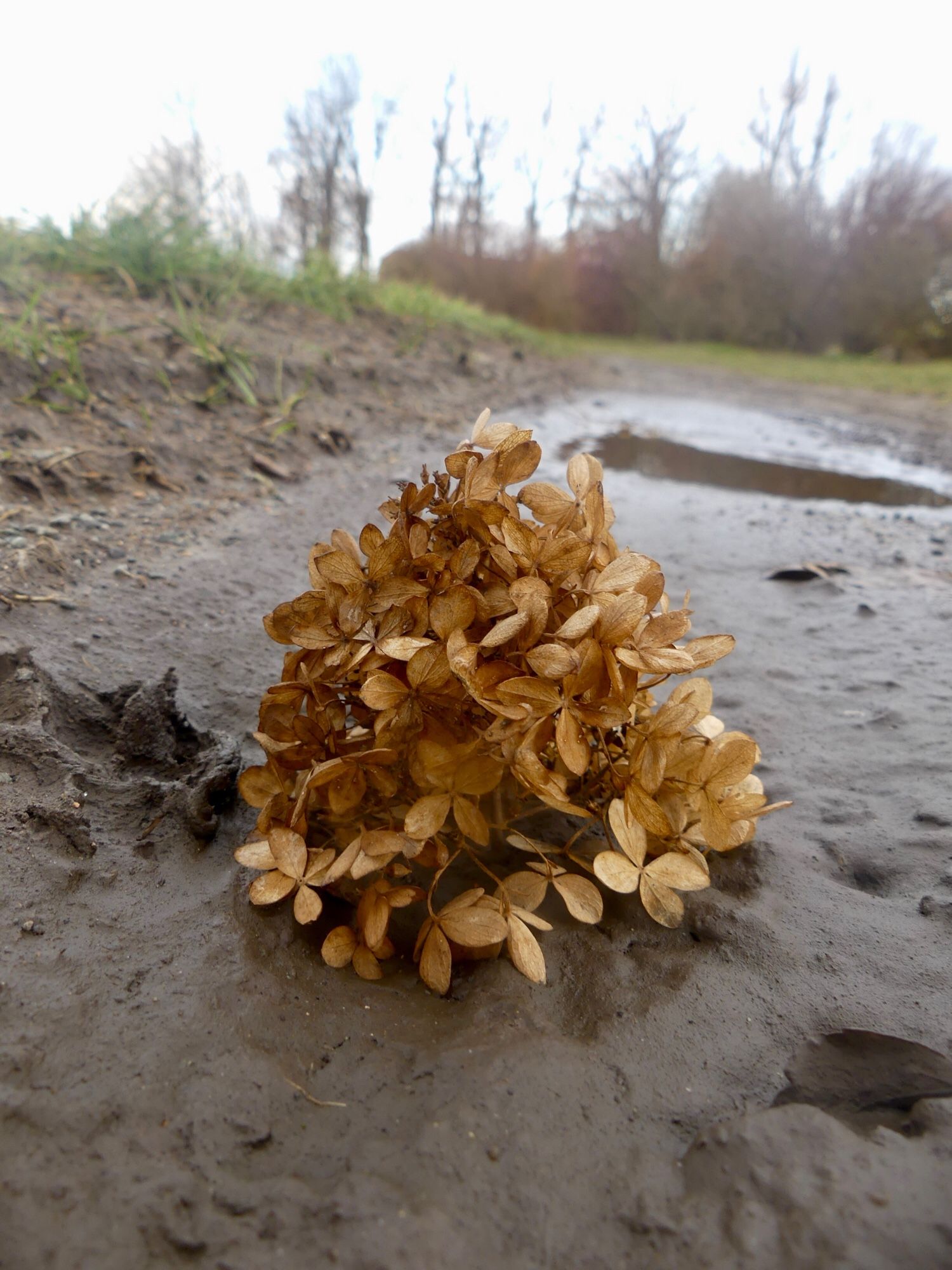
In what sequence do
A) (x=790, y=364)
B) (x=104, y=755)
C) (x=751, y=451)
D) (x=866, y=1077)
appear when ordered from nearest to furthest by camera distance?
1. (x=866, y=1077)
2. (x=104, y=755)
3. (x=751, y=451)
4. (x=790, y=364)

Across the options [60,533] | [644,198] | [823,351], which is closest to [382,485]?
[60,533]

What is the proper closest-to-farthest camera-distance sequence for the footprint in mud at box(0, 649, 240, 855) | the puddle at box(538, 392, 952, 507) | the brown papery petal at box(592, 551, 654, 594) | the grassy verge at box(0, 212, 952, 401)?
1. the brown papery petal at box(592, 551, 654, 594)
2. the footprint in mud at box(0, 649, 240, 855)
3. the grassy verge at box(0, 212, 952, 401)
4. the puddle at box(538, 392, 952, 507)

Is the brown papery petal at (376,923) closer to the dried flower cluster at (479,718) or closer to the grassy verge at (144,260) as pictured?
the dried flower cluster at (479,718)

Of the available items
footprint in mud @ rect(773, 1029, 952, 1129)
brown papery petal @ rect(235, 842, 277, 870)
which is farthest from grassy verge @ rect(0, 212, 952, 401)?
footprint in mud @ rect(773, 1029, 952, 1129)

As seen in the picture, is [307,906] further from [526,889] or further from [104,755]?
[104,755]

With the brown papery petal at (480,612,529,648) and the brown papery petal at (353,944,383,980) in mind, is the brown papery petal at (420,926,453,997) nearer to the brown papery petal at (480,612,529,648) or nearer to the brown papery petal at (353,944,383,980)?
the brown papery petal at (353,944,383,980)

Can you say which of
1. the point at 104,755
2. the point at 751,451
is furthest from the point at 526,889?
the point at 751,451
